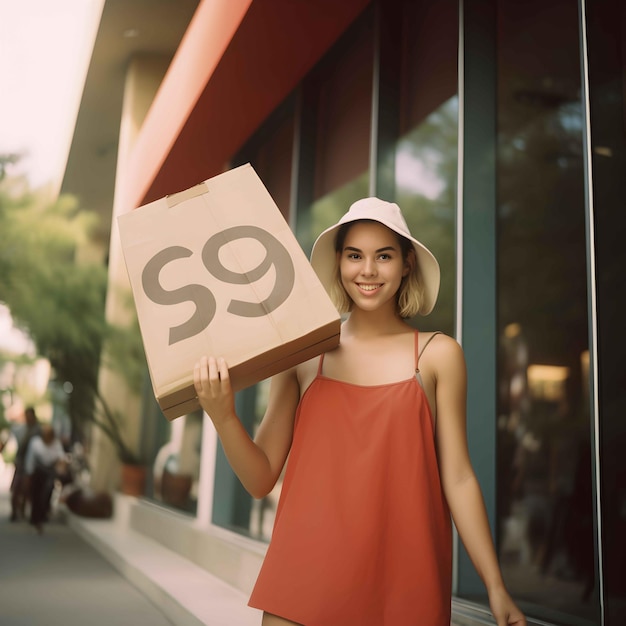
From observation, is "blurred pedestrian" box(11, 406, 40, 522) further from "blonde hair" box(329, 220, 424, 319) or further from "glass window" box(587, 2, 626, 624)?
"blonde hair" box(329, 220, 424, 319)

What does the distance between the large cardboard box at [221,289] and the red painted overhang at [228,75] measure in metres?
3.37

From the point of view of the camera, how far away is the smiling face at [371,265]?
1981 mm

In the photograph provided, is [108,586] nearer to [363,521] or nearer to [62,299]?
[363,521]

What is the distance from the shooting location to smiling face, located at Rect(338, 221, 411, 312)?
1.98 m

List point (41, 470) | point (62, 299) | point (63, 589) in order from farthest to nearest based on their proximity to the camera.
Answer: point (62, 299), point (41, 470), point (63, 589)

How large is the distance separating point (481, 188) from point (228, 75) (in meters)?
2.83

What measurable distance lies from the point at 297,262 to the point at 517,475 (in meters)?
5.90

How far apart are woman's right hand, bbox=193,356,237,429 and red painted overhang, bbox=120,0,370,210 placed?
3745mm

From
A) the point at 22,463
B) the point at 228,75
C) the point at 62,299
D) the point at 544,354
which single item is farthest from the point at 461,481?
the point at 62,299

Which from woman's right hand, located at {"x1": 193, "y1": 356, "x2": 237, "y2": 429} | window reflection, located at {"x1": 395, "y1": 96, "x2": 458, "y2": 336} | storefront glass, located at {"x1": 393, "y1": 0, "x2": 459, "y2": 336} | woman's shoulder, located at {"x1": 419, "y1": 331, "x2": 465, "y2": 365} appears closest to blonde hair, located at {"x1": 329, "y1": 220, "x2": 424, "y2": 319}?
woman's shoulder, located at {"x1": 419, "y1": 331, "x2": 465, "y2": 365}

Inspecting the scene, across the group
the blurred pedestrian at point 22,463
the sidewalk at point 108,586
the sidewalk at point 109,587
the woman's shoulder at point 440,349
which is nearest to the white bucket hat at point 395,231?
the woman's shoulder at point 440,349

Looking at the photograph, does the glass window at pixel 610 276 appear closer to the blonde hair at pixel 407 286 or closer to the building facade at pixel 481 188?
the building facade at pixel 481 188

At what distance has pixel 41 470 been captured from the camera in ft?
34.7

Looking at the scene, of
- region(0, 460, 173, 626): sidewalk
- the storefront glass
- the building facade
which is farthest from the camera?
region(0, 460, 173, 626): sidewalk
